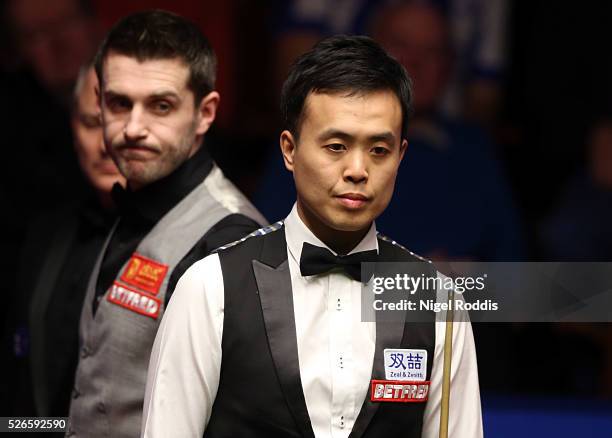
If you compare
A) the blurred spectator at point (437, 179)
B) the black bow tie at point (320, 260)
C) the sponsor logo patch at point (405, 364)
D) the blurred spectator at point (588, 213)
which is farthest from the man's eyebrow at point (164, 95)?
the blurred spectator at point (588, 213)

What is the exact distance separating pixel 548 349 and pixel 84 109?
2.16 meters

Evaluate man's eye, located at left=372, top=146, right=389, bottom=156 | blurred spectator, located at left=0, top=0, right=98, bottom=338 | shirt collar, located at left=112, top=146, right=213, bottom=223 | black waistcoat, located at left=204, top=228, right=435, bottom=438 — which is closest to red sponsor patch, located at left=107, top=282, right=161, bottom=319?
shirt collar, located at left=112, top=146, right=213, bottom=223

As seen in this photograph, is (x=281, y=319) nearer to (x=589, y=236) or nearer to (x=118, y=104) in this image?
(x=118, y=104)

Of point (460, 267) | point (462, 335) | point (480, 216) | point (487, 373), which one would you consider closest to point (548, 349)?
point (480, 216)

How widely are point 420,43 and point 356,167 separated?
84.0 inches

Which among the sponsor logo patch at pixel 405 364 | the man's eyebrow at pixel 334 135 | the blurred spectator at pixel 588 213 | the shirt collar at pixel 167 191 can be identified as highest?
the blurred spectator at pixel 588 213

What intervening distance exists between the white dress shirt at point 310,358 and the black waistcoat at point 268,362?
19 millimetres

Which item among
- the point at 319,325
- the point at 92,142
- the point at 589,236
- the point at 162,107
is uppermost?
the point at 589,236

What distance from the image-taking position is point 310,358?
236 cm

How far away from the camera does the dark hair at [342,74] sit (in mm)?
2373

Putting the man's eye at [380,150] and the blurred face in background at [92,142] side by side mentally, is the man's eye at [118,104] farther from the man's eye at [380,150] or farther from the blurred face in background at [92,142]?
the man's eye at [380,150]

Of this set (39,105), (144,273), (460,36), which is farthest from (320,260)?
(460,36)

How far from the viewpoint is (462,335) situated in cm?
243

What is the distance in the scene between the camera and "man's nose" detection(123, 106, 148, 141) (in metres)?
2.76
